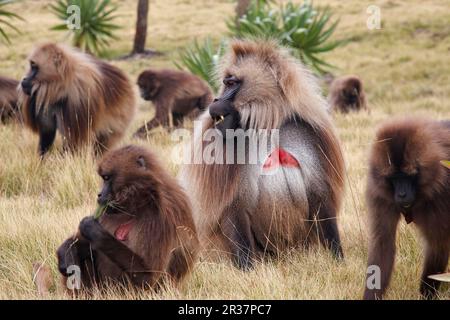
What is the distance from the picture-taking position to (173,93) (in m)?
10.1

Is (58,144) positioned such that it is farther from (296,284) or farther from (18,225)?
(296,284)

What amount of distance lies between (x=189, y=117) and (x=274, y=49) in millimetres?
6338

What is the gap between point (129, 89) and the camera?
7488 millimetres

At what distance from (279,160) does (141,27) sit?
1662 cm

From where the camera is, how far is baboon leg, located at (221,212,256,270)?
4.05 metres

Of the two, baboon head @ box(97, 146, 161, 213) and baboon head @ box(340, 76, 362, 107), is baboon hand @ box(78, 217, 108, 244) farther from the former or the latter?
baboon head @ box(340, 76, 362, 107)

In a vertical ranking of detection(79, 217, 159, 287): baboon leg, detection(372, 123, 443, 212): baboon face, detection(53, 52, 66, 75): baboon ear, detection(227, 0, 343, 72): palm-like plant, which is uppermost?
detection(227, 0, 343, 72): palm-like plant

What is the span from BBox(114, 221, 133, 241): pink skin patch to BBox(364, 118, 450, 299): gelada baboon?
1059mm

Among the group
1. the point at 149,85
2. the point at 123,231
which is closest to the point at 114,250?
the point at 123,231

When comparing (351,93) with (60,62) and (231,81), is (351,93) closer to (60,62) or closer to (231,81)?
(60,62)

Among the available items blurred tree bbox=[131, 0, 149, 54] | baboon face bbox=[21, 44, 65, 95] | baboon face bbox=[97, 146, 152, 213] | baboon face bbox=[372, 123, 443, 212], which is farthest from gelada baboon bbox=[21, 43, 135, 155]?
blurred tree bbox=[131, 0, 149, 54]

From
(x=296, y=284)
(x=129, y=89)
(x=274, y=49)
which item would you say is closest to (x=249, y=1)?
(x=129, y=89)

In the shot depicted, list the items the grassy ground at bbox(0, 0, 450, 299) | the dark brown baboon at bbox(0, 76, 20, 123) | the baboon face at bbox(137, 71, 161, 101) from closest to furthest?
1. the grassy ground at bbox(0, 0, 450, 299)
2. the dark brown baboon at bbox(0, 76, 20, 123)
3. the baboon face at bbox(137, 71, 161, 101)

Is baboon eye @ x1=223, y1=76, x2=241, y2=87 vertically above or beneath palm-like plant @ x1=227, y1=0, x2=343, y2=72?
beneath
